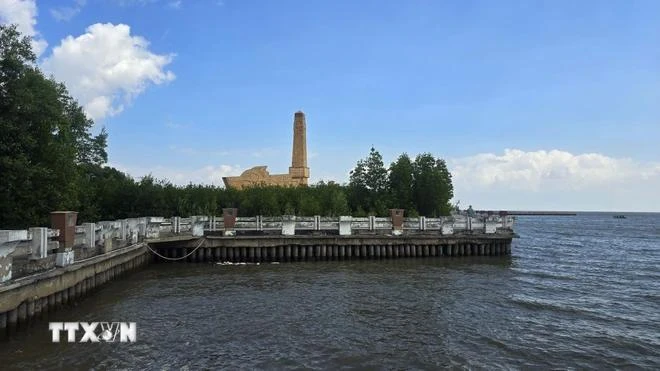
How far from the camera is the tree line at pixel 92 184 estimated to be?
25.7 meters

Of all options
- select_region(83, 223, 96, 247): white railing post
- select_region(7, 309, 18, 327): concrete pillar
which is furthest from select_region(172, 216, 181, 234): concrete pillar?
select_region(7, 309, 18, 327): concrete pillar

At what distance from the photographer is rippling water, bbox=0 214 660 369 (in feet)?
36.3

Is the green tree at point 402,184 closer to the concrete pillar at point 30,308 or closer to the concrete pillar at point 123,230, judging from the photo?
the concrete pillar at point 123,230

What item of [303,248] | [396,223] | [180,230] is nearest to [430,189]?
[396,223]

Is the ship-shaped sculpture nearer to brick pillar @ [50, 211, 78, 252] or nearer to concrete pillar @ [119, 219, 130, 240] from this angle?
concrete pillar @ [119, 219, 130, 240]

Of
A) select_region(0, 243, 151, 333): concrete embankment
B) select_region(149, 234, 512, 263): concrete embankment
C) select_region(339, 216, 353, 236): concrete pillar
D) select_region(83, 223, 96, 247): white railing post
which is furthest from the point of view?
select_region(339, 216, 353, 236): concrete pillar

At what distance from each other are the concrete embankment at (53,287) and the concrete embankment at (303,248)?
25.3ft

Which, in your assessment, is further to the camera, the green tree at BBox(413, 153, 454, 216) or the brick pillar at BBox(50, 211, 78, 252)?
the green tree at BBox(413, 153, 454, 216)

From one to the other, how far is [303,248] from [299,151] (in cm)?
2701

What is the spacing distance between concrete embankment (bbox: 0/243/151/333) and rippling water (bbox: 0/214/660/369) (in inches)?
17.4

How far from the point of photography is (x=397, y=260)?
3106 cm

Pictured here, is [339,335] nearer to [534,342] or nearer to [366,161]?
[534,342]
